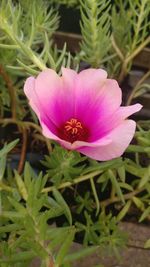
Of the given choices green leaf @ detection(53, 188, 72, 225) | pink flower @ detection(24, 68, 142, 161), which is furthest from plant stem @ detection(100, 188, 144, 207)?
pink flower @ detection(24, 68, 142, 161)

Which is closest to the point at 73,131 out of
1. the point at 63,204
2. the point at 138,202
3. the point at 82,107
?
the point at 82,107

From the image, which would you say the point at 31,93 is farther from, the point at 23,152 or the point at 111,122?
the point at 23,152

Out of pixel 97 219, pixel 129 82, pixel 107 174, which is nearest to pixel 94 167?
pixel 107 174

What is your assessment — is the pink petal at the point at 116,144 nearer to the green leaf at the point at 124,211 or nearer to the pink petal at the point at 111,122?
the pink petal at the point at 111,122

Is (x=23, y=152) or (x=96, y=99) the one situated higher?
(x=96, y=99)

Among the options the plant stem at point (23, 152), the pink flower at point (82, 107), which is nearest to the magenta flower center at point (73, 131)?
the pink flower at point (82, 107)

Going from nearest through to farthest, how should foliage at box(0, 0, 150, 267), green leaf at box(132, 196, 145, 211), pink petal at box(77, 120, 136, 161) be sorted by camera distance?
pink petal at box(77, 120, 136, 161) → foliage at box(0, 0, 150, 267) → green leaf at box(132, 196, 145, 211)

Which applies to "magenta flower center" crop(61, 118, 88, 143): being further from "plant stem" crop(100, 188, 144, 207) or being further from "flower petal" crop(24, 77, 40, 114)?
"plant stem" crop(100, 188, 144, 207)
